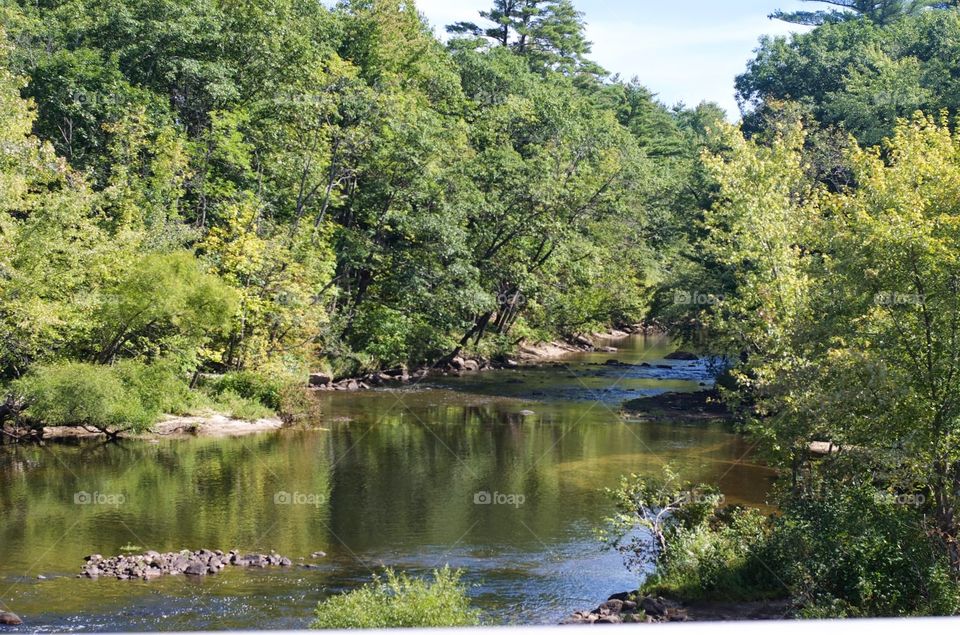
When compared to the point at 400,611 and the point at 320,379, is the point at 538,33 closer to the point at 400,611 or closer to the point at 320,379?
the point at 320,379

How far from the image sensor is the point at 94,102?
27.9m

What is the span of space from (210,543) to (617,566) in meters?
5.43

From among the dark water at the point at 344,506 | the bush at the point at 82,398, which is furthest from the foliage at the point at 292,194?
the dark water at the point at 344,506

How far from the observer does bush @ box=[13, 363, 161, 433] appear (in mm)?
19531

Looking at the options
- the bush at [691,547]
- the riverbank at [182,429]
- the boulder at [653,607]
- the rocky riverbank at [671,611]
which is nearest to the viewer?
the rocky riverbank at [671,611]

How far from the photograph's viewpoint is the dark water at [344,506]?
35.4 feet

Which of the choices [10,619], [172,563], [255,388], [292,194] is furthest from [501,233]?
[10,619]

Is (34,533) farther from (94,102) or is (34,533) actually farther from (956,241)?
(94,102)

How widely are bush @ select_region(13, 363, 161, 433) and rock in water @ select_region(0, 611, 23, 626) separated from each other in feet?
34.5

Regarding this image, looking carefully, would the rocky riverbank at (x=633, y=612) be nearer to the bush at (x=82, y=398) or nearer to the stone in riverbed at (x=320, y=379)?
the bush at (x=82, y=398)

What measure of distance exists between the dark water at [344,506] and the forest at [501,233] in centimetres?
157

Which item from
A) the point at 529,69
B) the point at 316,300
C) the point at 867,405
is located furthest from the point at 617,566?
the point at 529,69

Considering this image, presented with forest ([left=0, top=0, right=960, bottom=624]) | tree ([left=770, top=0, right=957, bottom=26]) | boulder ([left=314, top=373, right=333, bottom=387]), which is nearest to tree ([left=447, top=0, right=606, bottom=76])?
forest ([left=0, top=0, right=960, bottom=624])

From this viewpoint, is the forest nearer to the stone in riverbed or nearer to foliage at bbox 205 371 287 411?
foliage at bbox 205 371 287 411
